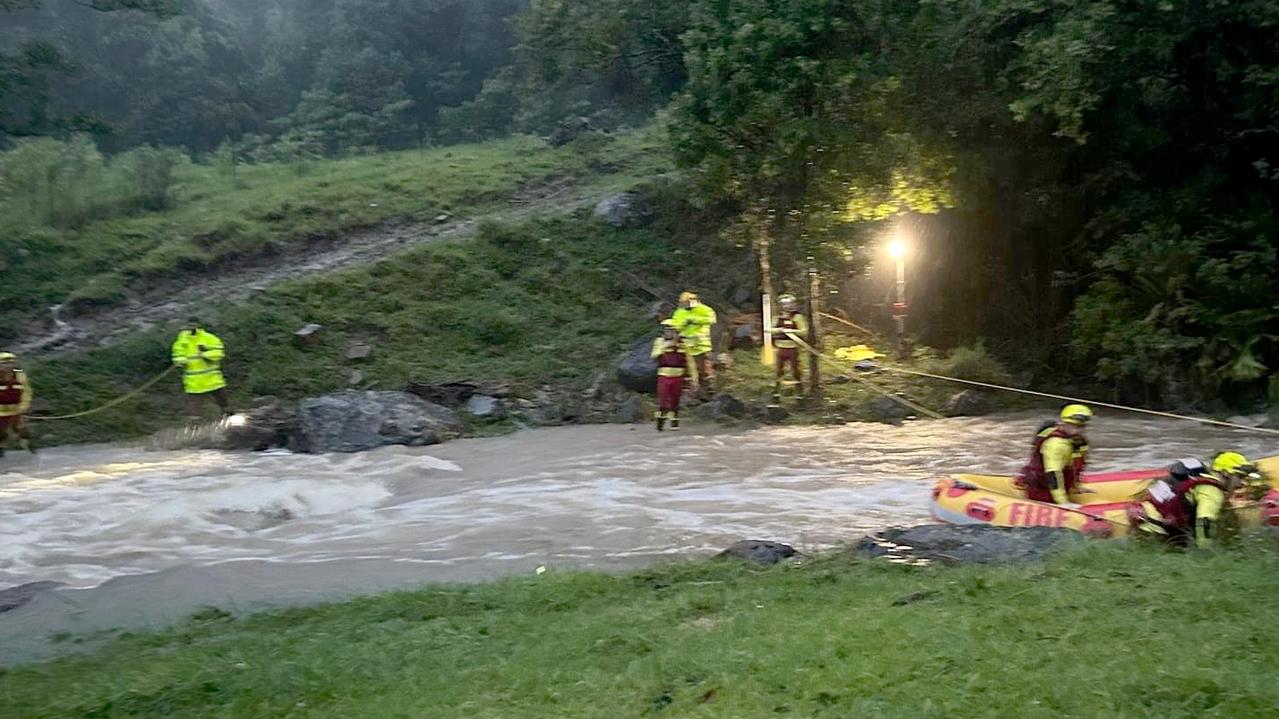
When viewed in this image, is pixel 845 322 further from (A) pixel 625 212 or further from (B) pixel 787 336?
(A) pixel 625 212

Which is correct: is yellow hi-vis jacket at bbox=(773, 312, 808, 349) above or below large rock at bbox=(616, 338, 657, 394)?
above

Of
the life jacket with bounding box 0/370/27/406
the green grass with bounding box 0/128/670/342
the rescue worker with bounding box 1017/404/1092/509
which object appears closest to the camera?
the rescue worker with bounding box 1017/404/1092/509

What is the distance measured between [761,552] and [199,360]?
1233 cm

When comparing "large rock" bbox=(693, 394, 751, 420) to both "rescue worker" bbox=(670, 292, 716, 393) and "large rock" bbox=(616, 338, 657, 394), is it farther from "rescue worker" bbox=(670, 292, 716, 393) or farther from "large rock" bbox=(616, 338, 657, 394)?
"large rock" bbox=(616, 338, 657, 394)

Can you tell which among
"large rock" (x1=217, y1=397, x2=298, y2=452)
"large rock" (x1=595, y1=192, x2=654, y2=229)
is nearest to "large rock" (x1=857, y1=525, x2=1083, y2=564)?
"large rock" (x1=217, y1=397, x2=298, y2=452)

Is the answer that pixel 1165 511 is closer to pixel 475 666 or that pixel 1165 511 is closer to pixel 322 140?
pixel 475 666

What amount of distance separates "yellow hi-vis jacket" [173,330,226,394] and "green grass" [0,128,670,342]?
4954mm

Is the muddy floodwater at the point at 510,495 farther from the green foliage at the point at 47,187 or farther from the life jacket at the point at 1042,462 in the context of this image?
the green foliage at the point at 47,187

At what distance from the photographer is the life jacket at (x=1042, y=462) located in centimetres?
1126

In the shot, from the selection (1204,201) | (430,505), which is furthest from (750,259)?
(430,505)

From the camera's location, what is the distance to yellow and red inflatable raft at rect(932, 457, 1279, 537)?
9.52 m

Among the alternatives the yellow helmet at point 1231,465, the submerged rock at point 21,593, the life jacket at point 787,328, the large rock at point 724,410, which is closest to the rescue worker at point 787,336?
the life jacket at point 787,328

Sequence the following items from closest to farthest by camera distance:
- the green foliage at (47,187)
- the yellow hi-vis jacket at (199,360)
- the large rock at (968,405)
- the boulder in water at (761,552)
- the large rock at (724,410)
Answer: the boulder in water at (761,552) < the yellow hi-vis jacket at (199,360) < the large rock at (724,410) < the large rock at (968,405) < the green foliage at (47,187)

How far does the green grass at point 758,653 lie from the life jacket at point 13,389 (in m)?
10.5
